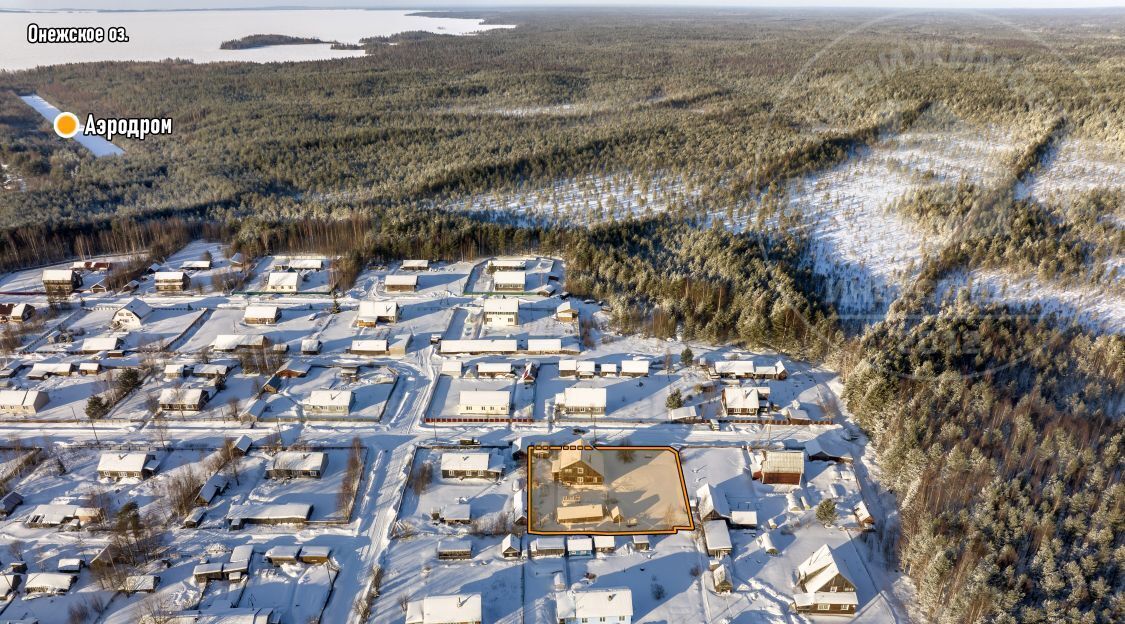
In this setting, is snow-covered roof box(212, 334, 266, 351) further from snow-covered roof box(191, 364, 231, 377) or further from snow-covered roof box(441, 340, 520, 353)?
snow-covered roof box(441, 340, 520, 353)

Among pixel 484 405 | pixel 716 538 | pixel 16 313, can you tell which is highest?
pixel 16 313

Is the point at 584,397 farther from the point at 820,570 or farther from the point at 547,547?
the point at 820,570

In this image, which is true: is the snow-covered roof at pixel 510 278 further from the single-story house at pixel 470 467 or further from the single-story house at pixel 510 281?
the single-story house at pixel 470 467

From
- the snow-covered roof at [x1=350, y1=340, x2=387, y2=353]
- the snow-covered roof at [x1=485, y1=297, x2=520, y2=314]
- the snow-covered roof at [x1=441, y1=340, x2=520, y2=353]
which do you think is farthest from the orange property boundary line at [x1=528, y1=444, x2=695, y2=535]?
the snow-covered roof at [x1=485, y1=297, x2=520, y2=314]

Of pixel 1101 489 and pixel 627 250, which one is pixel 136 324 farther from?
pixel 1101 489

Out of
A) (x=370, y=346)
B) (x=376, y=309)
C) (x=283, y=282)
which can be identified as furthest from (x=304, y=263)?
(x=370, y=346)

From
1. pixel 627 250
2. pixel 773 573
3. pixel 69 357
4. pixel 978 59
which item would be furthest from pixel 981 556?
pixel 69 357
